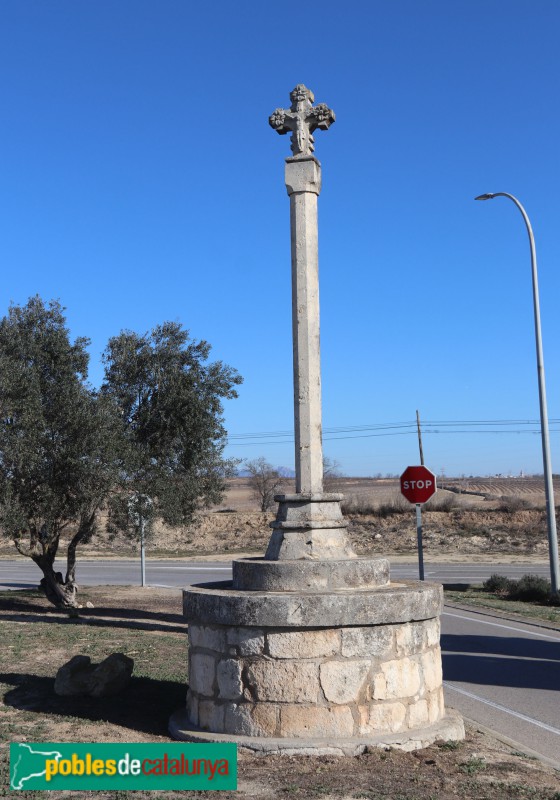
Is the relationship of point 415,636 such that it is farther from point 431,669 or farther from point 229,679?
point 229,679

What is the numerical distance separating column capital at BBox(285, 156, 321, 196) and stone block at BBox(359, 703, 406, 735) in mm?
4691

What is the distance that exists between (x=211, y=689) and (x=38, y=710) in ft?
6.68

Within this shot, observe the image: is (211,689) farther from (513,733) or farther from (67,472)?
(67,472)

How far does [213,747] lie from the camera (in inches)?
237

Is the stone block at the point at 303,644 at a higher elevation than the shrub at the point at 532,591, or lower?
higher

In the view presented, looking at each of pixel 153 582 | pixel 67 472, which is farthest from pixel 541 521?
pixel 67 472

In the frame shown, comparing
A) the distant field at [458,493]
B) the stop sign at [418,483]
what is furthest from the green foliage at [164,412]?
the distant field at [458,493]

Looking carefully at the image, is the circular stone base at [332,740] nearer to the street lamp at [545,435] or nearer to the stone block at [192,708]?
the stone block at [192,708]

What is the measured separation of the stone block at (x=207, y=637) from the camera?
6.59 metres

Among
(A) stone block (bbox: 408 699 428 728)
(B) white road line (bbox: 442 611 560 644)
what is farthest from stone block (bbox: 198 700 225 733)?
(B) white road line (bbox: 442 611 560 644)

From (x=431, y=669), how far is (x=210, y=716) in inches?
73.1

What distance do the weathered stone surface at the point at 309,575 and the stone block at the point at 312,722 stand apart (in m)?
0.98

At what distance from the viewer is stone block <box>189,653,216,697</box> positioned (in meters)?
6.63

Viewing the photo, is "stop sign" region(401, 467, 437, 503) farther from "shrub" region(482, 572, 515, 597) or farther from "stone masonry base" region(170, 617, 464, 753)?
"stone masonry base" region(170, 617, 464, 753)
